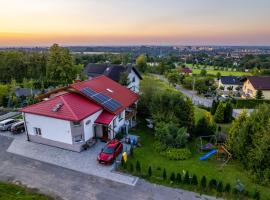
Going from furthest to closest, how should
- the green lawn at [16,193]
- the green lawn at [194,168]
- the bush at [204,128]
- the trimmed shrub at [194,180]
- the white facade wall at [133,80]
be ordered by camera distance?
the white facade wall at [133,80] < the bush at [204,128] < the green lawn at [194,168] < the trimmed shrub at [194,180] < the green lawn at [16,193]

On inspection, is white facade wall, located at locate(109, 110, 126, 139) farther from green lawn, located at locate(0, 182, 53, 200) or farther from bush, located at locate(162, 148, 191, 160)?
green lawn, located at locate(0, 182, 53, 200)

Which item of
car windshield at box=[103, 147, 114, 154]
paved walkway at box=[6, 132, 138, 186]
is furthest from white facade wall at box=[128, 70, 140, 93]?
car windshield at box=[103, 147, 114, 154]

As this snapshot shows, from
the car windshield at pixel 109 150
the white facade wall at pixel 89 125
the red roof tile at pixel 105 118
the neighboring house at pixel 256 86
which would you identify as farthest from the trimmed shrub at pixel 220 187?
the neighboring house at pixel 256 86

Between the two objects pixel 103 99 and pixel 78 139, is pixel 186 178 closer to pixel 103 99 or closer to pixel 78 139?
pixel 78 139

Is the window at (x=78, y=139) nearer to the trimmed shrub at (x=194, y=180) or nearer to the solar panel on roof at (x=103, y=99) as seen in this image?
the solar panel on roof at (x=103, y=99)

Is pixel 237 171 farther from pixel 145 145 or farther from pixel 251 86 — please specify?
pixel 251 86

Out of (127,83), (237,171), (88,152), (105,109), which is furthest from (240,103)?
(88,152)

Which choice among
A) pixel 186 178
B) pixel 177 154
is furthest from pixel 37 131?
pixel 186 178
